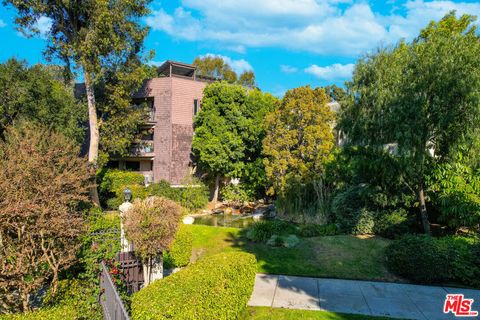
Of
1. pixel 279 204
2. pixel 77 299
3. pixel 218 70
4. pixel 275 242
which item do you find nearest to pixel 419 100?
pixel 275 242

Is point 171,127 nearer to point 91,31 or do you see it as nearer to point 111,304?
point 91,31

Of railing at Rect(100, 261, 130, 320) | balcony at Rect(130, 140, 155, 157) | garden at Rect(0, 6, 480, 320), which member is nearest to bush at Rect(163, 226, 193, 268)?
garden at Rect(0, 6, 480, 320)

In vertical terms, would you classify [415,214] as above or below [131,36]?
below

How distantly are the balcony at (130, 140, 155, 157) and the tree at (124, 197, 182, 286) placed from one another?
1772cm

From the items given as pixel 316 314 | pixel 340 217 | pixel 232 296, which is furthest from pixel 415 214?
pixel 232 296

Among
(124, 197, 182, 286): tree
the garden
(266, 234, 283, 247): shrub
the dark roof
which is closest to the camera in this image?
the garden

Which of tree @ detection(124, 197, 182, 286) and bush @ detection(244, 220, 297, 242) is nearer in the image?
tree @ detection(124, 197, 182, 286)

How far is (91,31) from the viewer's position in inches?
688

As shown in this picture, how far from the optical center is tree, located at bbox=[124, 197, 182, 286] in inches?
289

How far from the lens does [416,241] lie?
30.9 ft

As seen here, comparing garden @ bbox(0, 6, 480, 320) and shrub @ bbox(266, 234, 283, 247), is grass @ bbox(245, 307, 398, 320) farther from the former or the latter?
shrub @ bbox(266, 234, 283, 247)

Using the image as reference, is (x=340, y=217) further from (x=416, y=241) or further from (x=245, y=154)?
(x=245, y=154)

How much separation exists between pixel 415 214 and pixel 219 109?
14550 millimetres

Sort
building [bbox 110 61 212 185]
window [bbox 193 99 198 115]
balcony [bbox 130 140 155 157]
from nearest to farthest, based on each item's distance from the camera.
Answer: balcony [bbox 130 140 155 157] → building [bbox 110 61 212 185] → window [bbox 193 99 198 115]
